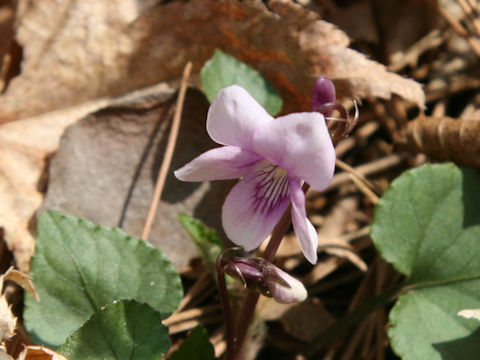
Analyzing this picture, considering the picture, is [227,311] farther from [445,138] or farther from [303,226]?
[445,138]

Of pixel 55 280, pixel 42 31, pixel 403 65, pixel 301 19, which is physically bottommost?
pixel 55 280

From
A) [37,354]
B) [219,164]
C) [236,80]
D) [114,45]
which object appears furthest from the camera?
[114,45]

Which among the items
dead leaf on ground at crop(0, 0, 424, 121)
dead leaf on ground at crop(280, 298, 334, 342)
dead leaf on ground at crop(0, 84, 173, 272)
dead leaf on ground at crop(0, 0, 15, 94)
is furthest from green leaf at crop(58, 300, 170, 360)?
dead leaf on ground at crop(0, 0, 15, 94)

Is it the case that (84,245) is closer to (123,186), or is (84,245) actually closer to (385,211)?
(123,186)

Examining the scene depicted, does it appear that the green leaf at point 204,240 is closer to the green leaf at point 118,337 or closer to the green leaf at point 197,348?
the green leaf at point 197,348

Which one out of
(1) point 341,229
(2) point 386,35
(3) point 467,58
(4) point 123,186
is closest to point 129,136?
(4) point 123,186

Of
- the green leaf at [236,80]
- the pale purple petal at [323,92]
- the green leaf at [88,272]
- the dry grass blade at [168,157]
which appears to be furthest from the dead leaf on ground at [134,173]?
the pale purple petal at [323,92]

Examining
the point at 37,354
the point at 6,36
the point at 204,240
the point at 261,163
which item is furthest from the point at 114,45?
the point at 37,354
